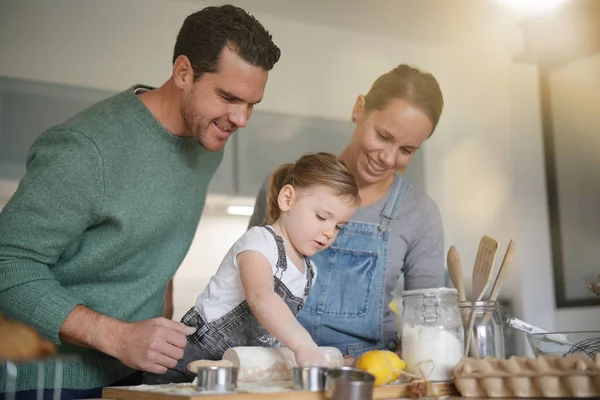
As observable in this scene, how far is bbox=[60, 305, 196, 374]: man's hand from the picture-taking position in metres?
1.08

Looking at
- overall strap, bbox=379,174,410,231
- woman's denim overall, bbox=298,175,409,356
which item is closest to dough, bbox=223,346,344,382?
woman's denim overall, bbox=298,175,409,356

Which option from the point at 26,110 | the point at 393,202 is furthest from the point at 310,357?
the point at 26,110

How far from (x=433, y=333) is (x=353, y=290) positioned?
1.20ft

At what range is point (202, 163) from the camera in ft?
4.74

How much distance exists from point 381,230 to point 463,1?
0.81 metres

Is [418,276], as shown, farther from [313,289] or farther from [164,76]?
[164,76]

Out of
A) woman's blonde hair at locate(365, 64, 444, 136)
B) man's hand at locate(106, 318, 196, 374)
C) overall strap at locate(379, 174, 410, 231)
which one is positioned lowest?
man's hand at locate(106, 318, 196, 374)

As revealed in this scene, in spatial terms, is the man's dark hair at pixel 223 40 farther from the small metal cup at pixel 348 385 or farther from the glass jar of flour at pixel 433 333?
the small metal cup at pixel 348 385

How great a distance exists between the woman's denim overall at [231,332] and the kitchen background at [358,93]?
473 mm

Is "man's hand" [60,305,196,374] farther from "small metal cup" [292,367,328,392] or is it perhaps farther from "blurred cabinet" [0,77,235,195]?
"blurred cabinet" [0,77,235,195]

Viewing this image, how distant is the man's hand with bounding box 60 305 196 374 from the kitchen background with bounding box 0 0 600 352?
2.18ft

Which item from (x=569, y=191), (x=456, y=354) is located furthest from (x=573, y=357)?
(x=569, y=191)

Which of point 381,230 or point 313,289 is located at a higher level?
point 381,230

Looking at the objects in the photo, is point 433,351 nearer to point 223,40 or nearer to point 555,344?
point 555,344
